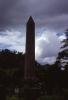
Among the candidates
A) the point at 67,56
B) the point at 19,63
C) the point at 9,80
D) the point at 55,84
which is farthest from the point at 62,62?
the point at 19,63

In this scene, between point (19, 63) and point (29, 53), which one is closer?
point (29, 53)

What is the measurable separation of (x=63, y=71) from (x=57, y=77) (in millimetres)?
1778

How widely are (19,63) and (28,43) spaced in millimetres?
8292

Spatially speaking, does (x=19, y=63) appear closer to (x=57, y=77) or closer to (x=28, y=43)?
(x=28, y=43)

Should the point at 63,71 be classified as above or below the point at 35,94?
above

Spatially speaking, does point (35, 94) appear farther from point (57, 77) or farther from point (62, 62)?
point (62, 62)

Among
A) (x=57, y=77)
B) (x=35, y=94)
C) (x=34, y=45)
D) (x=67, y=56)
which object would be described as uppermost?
(x=34, y=45)

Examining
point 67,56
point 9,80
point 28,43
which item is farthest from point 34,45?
point 67,56

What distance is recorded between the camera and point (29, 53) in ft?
148

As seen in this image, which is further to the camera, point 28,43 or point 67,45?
point 28,43

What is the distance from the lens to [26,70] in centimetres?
4528

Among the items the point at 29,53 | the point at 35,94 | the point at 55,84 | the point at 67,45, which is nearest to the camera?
the point at 35,94

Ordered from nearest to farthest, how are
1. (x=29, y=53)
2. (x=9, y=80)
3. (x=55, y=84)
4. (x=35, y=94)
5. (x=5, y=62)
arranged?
(x=35, y=94)
(x=55, y=84)
(x=9, y=80)
(x=29, y=53)
(x=5, y=62)

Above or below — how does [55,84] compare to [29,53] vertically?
below
